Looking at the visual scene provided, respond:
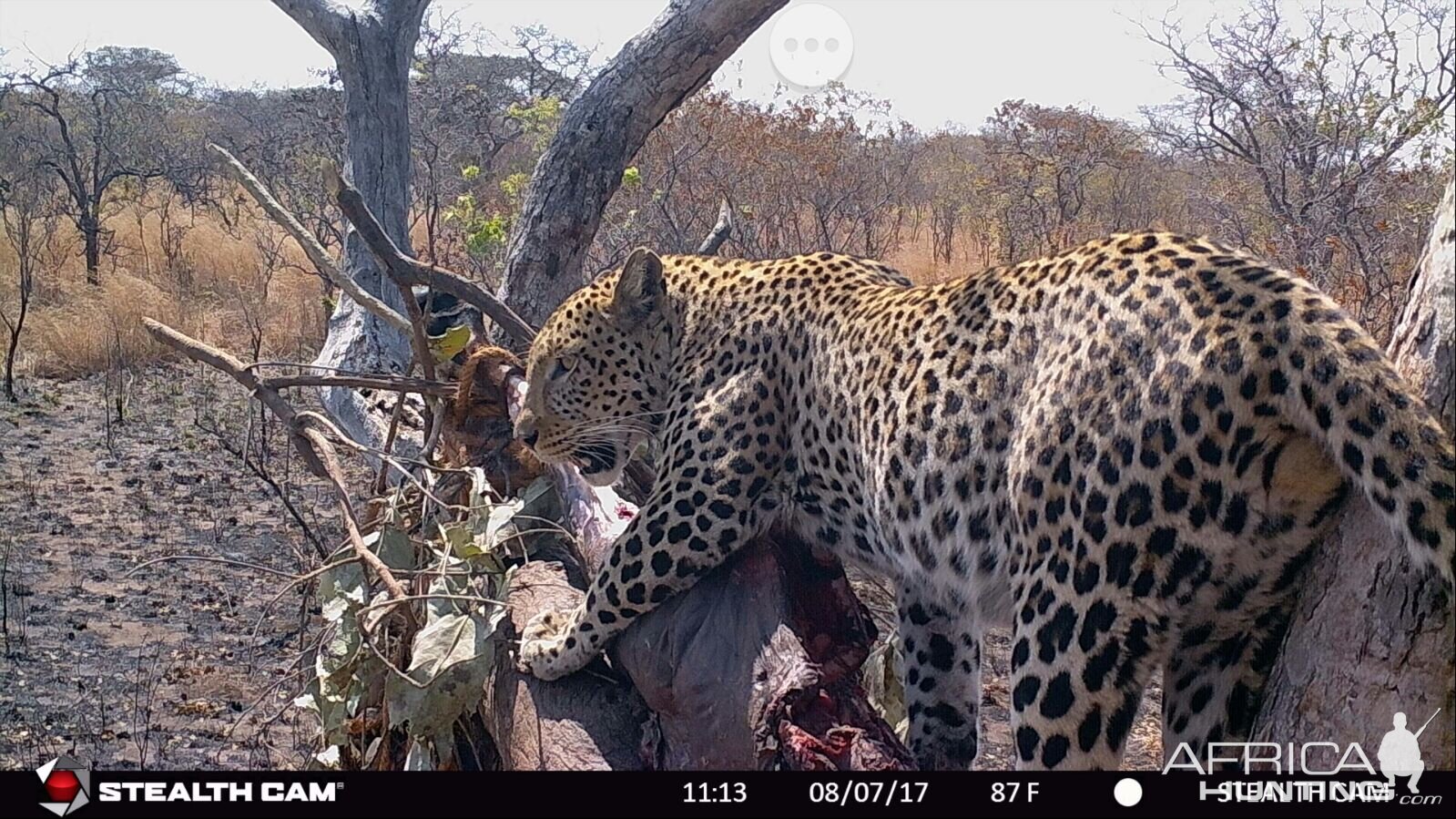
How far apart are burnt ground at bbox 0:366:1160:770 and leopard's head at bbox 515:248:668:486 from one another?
97cm

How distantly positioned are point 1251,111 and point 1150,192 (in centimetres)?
458

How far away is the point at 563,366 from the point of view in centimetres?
431

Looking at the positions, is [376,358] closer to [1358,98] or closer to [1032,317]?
[1032,317]

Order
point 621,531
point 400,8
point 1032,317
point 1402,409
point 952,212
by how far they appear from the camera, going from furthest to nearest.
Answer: point 952,212 < point 400,8 < point 621,531 < point 1032,317 < point 1402,409

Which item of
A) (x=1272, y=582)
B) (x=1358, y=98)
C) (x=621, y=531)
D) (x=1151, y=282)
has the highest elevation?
(x=1358, y=98)

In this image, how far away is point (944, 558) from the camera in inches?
124

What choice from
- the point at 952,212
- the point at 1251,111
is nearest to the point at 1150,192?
the point at 952,212

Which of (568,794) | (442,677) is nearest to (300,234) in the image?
(442,677)

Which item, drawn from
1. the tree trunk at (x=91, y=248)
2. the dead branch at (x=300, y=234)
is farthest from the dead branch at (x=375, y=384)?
the tree trunk at (x=91, y=248)

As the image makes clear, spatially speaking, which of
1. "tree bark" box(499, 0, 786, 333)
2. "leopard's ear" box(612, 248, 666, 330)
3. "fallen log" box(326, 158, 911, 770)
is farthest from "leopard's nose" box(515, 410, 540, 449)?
"tree bark" box(499, 0, 786, 333)

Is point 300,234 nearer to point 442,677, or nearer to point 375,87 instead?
point 442,677

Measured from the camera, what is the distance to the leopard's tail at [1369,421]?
6.59 ft

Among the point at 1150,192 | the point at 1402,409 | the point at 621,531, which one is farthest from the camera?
the point at 1150,192

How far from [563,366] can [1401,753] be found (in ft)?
9.16
